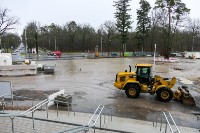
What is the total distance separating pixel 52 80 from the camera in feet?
84.8

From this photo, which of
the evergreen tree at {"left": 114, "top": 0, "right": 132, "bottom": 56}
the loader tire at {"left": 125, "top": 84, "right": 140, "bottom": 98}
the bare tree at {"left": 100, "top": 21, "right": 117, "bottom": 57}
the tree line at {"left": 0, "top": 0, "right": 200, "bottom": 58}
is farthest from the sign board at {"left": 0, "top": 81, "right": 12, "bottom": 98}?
the bare tree at {"left": 100, "top": 21, "right": 117, "bottom": 57}

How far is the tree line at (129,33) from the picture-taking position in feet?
183

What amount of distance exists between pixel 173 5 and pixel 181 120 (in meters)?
45.2

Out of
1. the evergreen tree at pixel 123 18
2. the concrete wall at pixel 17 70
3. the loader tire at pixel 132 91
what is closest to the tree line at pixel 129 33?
the evergreen tree at pixel 123 18

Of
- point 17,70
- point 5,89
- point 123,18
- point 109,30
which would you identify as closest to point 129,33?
point 109,30

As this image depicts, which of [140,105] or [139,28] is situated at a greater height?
[139,28]

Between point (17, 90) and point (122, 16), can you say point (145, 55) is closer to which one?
point (122, 16)

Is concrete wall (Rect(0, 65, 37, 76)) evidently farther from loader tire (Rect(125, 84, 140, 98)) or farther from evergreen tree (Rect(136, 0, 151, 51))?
evergreen tree (Rect(136, 0, 151, 51))

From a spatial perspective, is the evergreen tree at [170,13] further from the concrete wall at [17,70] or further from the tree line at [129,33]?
the concrete wall at [17,70]

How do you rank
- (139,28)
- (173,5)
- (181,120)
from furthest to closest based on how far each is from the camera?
(139,28) < (173,5) < (181,120)

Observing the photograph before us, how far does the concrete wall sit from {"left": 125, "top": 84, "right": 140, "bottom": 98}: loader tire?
52.0 feet

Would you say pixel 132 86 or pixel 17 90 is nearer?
pixel 132 86

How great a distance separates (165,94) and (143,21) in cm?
5689

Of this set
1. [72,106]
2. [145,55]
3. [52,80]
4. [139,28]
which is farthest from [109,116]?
[139,28]
